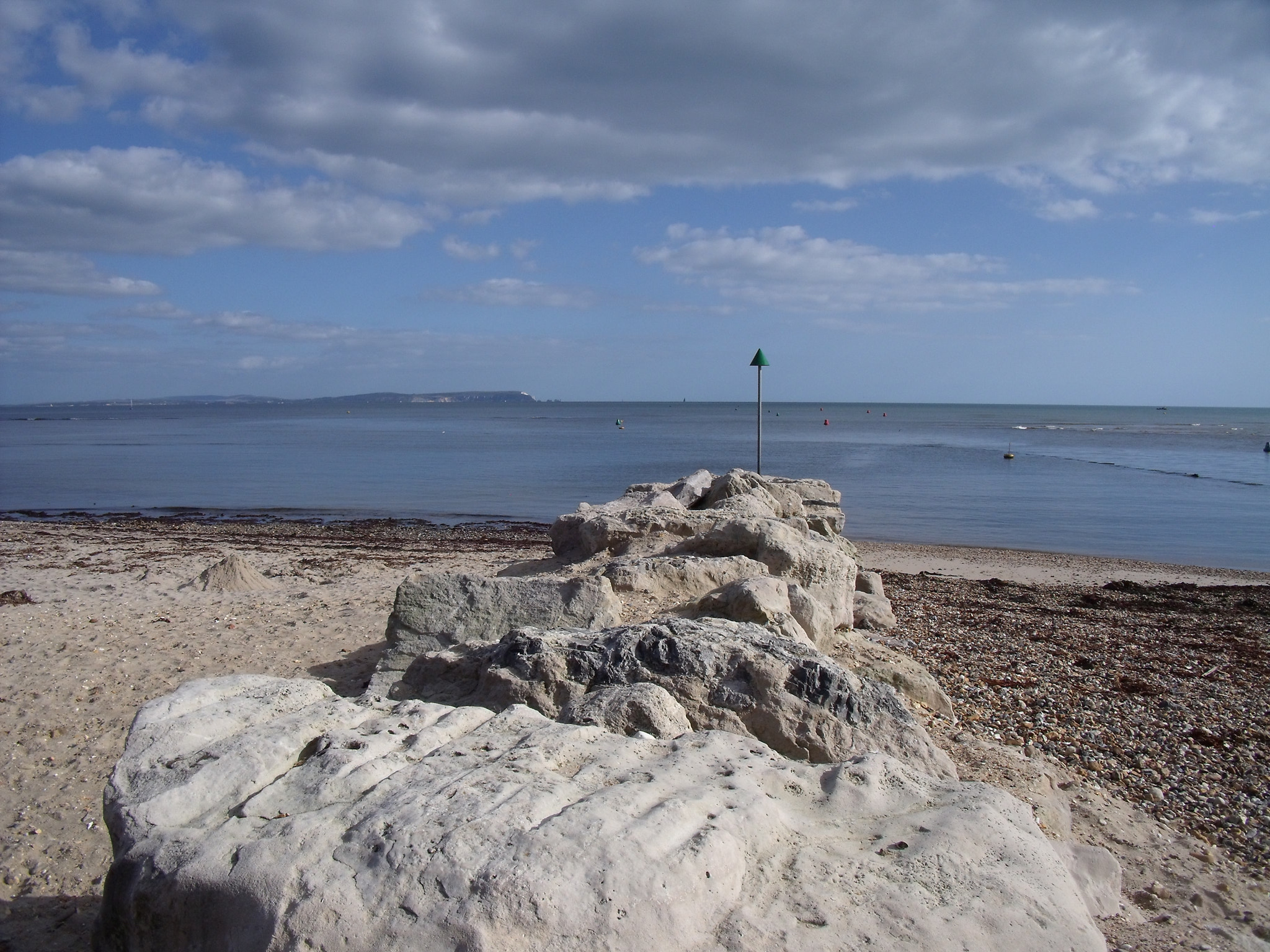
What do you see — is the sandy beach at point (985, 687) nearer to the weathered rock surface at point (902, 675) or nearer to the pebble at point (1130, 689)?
the pebble at point (1130, 689)

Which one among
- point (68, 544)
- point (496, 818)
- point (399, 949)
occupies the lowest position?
point (68, 544)

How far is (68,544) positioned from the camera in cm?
1639

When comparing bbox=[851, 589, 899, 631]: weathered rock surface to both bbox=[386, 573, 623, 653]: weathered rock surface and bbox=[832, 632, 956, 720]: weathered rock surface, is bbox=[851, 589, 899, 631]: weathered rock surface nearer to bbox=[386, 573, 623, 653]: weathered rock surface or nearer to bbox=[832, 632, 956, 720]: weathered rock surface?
bbox=[832, 632, 956, 720]: weathered rock surface

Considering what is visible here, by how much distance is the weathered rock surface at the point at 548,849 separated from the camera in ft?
7.49

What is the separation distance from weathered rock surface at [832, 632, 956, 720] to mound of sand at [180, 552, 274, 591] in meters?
7.37

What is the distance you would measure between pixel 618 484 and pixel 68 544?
1683cm

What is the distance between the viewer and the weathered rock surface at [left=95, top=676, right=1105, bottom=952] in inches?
89.9

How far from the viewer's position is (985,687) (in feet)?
23.1

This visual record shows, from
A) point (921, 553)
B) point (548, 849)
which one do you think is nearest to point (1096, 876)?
point (548, 849)

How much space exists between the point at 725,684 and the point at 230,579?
27.3 feet

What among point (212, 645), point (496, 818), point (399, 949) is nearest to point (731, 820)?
point (496, 818)

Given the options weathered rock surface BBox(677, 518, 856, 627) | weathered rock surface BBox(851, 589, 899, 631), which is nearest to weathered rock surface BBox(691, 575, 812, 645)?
weathered rock surface BBox(677, 518, 856, 627)

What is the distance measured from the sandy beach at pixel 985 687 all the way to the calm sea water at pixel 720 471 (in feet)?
19.6

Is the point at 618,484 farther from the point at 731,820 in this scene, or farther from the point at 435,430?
the point at 435,430
